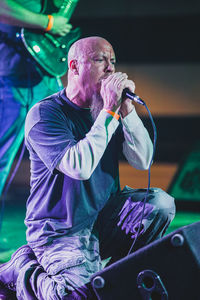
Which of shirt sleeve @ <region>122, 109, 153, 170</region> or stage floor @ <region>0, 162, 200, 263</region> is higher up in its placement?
shirt sleeve @ <region>122, 109, 153, 170</region>

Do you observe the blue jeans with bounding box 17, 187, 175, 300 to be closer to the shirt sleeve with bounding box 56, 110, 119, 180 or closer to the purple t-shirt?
the purple t-shirt

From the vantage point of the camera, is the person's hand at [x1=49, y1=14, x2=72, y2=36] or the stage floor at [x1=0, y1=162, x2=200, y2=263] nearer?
the person's hand at [x1=49, y1=14, x2=72, y2=36]

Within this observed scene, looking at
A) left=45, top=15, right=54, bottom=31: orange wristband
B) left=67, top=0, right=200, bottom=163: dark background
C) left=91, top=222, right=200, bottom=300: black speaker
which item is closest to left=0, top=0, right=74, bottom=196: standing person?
left=45, top=15, right=54, bottom=31: orange wristband

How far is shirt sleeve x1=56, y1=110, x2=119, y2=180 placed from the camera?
5.13 ft

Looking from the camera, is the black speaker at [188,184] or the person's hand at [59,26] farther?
the black speaker at [188,184]

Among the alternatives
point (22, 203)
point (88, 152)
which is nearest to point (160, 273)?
point (88, 152)

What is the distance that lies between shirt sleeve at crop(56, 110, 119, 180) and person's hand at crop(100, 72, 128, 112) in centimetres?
4

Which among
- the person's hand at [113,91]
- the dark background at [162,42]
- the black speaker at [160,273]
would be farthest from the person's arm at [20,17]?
the dark background at [162,42]

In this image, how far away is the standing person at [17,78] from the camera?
250 centimetres

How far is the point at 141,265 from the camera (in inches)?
50.1

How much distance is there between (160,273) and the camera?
1.26 m

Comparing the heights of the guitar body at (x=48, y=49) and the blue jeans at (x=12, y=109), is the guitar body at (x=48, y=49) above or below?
above

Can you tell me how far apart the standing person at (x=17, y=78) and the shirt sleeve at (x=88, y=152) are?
101cm

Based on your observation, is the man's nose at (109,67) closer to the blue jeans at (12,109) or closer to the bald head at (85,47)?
the bald head at (85,47)
